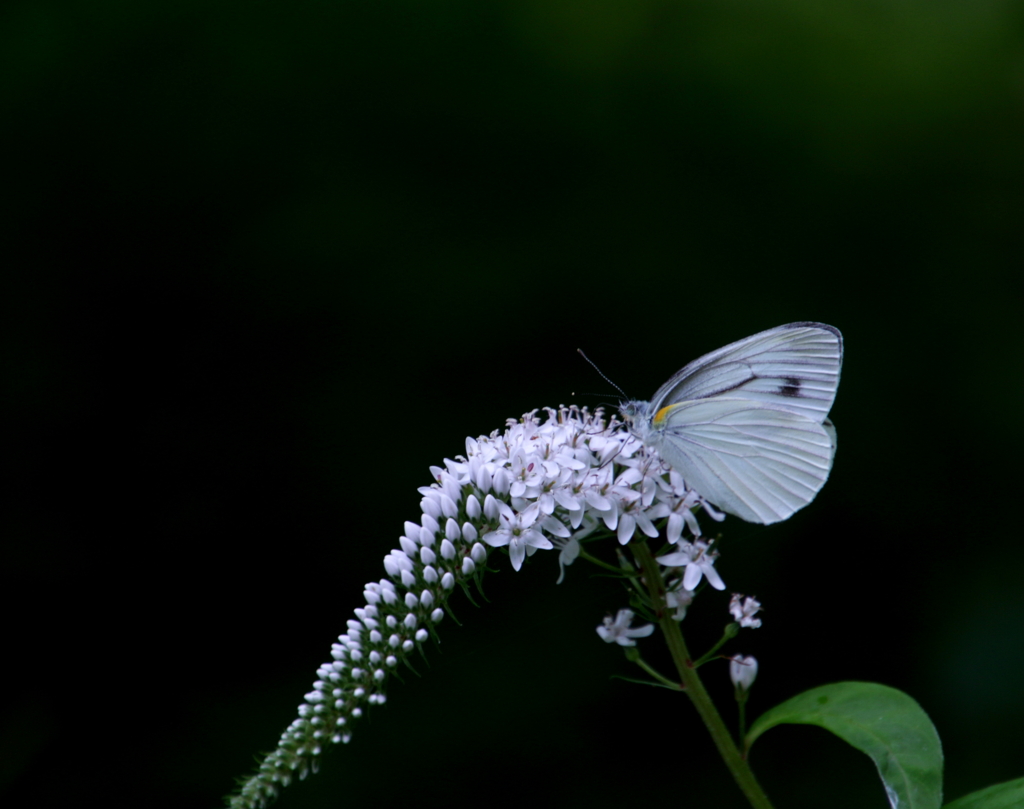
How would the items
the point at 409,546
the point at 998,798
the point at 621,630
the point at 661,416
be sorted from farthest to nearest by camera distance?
the point at 661,416 < the point at 621,630 < the point at 409,546 < the point at 998,798

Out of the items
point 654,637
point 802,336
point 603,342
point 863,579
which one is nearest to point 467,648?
point 654,637

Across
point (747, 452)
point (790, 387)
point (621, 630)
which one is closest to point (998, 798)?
point (621, 630)

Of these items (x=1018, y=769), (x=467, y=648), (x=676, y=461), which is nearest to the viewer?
(x=676, y=461)

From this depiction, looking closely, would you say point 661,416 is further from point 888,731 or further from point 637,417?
point 888,731

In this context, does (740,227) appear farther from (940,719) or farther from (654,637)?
(940,719)

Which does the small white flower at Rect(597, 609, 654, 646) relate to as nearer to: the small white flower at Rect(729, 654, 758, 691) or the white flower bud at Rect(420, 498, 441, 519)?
the small white flower at Rect(729, 654, 758, 691)

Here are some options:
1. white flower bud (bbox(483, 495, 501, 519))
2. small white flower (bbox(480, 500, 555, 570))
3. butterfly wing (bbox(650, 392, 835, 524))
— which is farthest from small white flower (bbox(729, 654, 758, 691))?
white flower bud (bbox(483, 495, 501, 519))
